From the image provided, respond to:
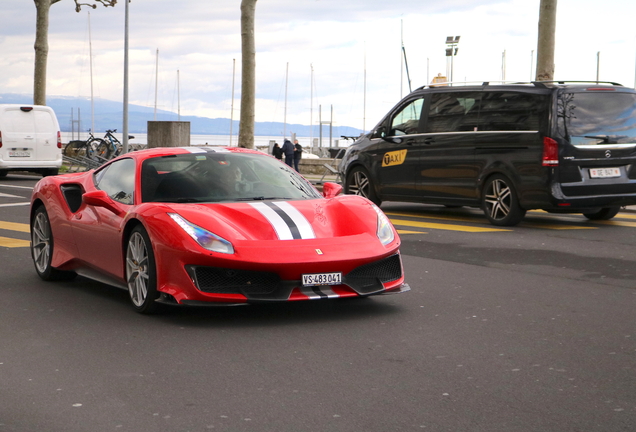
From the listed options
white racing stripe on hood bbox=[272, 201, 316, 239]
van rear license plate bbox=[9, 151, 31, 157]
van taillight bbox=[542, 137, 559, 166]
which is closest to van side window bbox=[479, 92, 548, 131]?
van taillight bbox=[542, 137, 559, 166]

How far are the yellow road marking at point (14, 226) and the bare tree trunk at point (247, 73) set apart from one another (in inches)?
622

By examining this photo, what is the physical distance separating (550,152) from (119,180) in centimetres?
698

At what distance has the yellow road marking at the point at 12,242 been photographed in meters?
11.1

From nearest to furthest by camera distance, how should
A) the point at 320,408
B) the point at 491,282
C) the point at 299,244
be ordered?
the point at 320,408
the point at 299,244
the point at 491,282

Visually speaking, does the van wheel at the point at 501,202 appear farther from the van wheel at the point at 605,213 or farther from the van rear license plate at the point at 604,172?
the van wheel at the point at 605,213

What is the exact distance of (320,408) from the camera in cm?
450

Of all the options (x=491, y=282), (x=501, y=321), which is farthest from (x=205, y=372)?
(x=491, y=282)

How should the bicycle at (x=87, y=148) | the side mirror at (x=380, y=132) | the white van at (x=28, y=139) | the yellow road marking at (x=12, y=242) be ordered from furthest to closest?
the bicycle at (x=87, y=148)
the white van at (x=28, y=139)
the side mirror at (x=380, y=132)
the yellow road marking at (x=12, y=242)

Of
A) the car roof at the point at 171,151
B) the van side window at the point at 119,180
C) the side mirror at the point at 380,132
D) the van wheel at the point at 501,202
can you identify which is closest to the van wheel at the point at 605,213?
the van wheel at the point at 501,202

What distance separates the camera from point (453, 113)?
14562 millimetres

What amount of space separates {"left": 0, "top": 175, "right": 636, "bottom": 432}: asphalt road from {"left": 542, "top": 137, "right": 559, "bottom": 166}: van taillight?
4042 mm

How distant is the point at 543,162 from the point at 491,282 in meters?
4.98

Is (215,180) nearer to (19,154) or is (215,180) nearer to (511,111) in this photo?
(511,111)

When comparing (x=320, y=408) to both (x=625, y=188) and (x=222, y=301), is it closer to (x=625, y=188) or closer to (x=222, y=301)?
(x=222, y=301)
